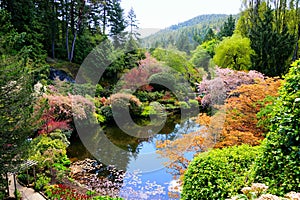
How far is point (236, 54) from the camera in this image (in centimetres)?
1248

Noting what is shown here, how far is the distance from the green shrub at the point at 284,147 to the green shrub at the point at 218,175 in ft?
1.15

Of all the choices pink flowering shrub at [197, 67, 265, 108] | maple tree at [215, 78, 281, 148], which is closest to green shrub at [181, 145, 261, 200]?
maple tree at [215, 78, 281, 148]

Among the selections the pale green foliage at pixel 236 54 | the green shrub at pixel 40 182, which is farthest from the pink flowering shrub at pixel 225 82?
the green shrub at pixel 40 182

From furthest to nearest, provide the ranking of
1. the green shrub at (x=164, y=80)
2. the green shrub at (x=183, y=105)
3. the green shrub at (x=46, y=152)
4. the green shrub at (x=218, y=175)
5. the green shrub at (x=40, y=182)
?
the green shrub at (x=164, y=80)
the green shrub at (x=183, y=105)
the green shrub at (x=46, y=152)
the green shrub at (x=40, y=182)
the green shrub at (x=218, y=175)

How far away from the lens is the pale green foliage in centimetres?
1226

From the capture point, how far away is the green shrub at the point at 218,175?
2541mm

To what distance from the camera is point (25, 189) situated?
5.25 meters

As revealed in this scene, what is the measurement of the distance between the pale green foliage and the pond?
12.4ft

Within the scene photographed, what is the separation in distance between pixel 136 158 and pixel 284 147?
262 inches

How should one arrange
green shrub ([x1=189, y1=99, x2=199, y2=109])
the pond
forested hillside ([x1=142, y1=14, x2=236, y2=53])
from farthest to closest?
forested hillside ([x1=142, y1=14, x2=236, y2=53]), green shrub ([x1=189, y1=99, x2=199, y2=109]), the pond

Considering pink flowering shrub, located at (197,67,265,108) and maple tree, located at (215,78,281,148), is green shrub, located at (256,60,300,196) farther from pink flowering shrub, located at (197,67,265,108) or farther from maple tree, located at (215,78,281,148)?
pink flowering shrub, located at (197,67,265,108)

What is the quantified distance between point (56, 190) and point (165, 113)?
344 inches

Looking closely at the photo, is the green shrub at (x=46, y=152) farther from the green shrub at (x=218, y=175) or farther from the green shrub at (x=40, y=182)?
the green shrub at (x=218, y=175)

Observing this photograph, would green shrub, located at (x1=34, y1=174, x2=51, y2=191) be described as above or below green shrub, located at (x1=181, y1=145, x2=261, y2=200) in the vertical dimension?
below
